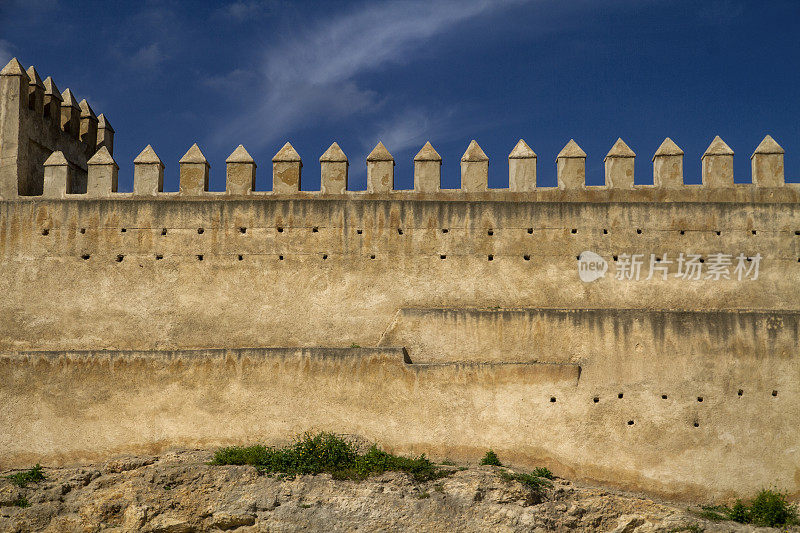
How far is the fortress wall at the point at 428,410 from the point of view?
12898 mm

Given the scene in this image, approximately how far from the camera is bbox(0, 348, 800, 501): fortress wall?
1290cm

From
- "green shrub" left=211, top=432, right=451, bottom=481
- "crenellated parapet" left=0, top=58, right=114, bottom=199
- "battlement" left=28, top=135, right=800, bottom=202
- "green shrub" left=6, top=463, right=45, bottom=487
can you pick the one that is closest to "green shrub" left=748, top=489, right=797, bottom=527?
"green shrub" left=211, top=432, right=451, bottom=481

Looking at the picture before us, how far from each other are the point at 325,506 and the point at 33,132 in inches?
370

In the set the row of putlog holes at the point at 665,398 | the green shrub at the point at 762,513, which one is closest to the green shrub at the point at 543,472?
A: the row of putlog holes at the point at 665,398

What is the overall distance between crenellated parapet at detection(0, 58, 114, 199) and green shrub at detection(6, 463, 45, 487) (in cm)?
515

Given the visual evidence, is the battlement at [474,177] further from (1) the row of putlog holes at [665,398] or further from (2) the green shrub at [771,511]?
(2) the green shrub at [771,511]

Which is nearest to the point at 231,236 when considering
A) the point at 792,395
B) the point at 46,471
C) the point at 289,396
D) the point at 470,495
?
the point at 289,396

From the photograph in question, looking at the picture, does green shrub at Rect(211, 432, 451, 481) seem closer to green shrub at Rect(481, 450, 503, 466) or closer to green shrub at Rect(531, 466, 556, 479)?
green shrub at Rect(481, 450, 503, 466)

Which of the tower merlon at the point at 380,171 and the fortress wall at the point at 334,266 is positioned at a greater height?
the tower merlon at the point at 380,171

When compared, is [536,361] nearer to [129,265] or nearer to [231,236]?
[231,236]

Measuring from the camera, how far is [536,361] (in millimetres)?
13562

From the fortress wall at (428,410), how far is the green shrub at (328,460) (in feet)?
1.57
